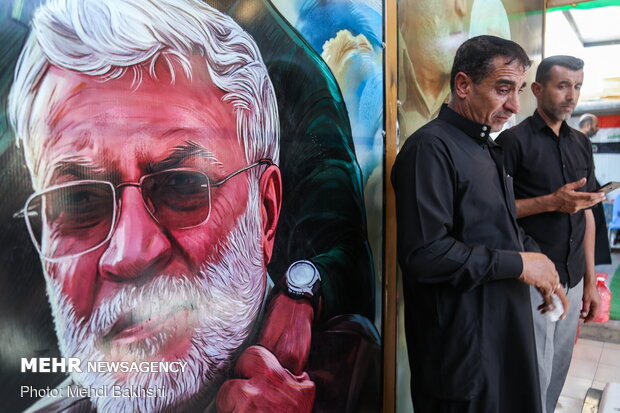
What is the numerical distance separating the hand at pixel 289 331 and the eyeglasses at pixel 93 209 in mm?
391

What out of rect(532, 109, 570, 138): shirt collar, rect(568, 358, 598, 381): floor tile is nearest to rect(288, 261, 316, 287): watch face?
rect(532, 109, 570, 138): shirt collar

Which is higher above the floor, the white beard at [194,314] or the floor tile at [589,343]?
the white beard at [194,314]

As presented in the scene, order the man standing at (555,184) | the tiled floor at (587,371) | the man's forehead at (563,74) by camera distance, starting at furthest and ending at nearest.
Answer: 1. the tiled floor at (587,371)
2. the man's forehead at (563,74)
3. the man standing at (555,184)

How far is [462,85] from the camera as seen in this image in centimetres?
156

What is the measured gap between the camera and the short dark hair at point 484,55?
4.97ft

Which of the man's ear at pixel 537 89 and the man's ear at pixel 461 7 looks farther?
the man's ear at pixel 461 7

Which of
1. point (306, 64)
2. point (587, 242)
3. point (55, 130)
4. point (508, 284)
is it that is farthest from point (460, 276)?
point (587, 242)

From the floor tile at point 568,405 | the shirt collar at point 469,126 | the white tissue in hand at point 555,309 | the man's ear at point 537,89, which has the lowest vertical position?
the floor tile at point 568,405

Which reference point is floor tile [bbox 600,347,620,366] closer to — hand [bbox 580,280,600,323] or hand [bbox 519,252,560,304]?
hand [bbox 580,280,600,323]

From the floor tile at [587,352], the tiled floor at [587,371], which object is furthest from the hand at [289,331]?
the floor tile at [587,352]

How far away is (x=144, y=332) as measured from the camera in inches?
45.4

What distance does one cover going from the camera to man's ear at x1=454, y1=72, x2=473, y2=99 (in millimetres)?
1553

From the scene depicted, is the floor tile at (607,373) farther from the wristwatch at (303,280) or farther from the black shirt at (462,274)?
the wristwatch at (303,280)

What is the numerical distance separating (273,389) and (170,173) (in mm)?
703
